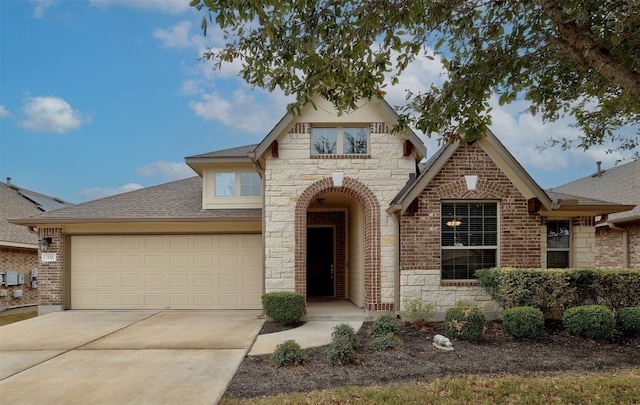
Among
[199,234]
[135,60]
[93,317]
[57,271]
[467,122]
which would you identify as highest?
[135,60]

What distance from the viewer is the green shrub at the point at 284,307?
9.45 meters

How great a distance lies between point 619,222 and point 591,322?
28.0 ft

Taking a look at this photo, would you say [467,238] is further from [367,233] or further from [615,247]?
[615,247]

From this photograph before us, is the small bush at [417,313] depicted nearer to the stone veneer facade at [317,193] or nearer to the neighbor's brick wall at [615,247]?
the stone veneer facade at [317,193]

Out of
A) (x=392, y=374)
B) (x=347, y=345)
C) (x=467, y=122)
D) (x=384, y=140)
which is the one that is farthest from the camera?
(x=384, y=140)

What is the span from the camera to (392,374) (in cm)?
609

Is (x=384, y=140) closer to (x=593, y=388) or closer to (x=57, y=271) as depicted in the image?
(x=593, y=388)

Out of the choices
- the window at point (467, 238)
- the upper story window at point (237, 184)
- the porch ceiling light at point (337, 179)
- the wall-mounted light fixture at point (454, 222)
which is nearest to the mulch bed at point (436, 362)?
the window at point (467, 238)

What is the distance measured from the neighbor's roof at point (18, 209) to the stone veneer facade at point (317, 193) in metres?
9.85

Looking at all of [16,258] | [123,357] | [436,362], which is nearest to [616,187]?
[436,362]

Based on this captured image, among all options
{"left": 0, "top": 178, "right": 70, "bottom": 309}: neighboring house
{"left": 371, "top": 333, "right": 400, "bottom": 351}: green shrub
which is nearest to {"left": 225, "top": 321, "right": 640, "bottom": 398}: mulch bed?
{"left": 371, "top": 333, "right": 400, "bottom": 351}: green shrub

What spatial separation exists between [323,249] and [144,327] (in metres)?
6.29

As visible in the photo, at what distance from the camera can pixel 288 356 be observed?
648cm

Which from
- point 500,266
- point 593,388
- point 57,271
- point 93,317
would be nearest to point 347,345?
point 593,388
